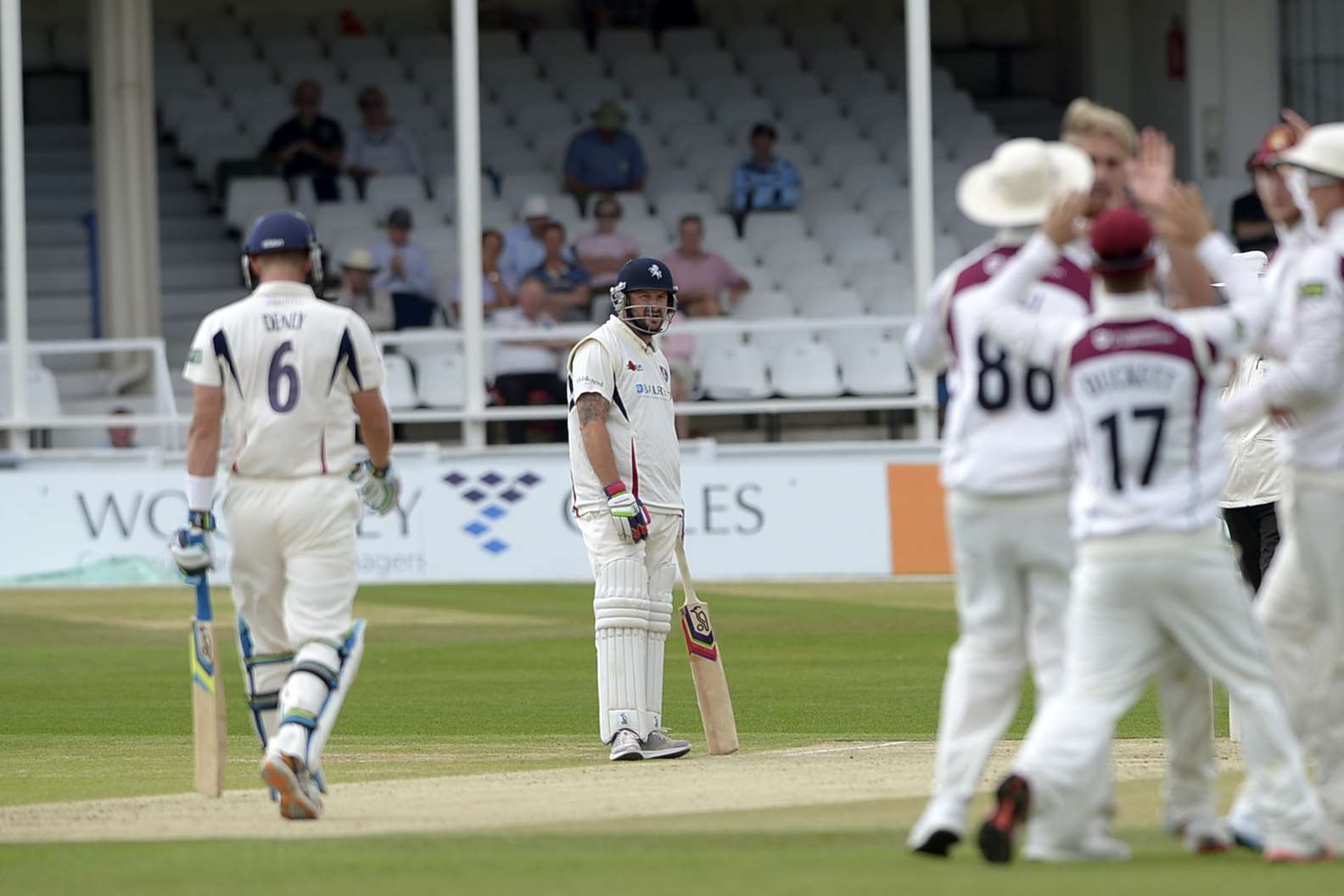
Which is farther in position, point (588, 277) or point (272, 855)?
point (588, 277)

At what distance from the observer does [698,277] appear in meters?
21.8

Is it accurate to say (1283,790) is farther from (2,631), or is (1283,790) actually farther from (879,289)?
(879,289)

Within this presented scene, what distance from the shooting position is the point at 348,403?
7.95 meters

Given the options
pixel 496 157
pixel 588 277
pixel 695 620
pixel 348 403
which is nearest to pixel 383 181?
pixel 496 157

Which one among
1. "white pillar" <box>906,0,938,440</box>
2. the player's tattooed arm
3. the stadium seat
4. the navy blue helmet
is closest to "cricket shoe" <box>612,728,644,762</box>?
the player's tattooed arm

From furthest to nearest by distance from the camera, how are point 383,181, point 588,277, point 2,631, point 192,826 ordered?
point 383,181 → point 588,277 → point 2,631 → point 192,826

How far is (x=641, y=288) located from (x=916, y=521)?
995 centimetres

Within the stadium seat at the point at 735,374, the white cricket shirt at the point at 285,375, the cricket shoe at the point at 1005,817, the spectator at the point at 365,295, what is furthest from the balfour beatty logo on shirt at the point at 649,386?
the spectator at the point at 365,295

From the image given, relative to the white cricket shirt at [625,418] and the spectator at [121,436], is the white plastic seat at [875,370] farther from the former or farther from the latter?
the white cricket shirt at [625,418]

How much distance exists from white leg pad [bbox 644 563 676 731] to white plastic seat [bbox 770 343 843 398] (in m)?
11.0

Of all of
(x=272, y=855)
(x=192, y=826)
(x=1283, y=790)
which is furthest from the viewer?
(x=192, y=826)

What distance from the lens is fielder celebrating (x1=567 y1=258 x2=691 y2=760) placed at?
9.67m

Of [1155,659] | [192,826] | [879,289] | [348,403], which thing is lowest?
[192,826]

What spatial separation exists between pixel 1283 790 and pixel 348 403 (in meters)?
3.33
